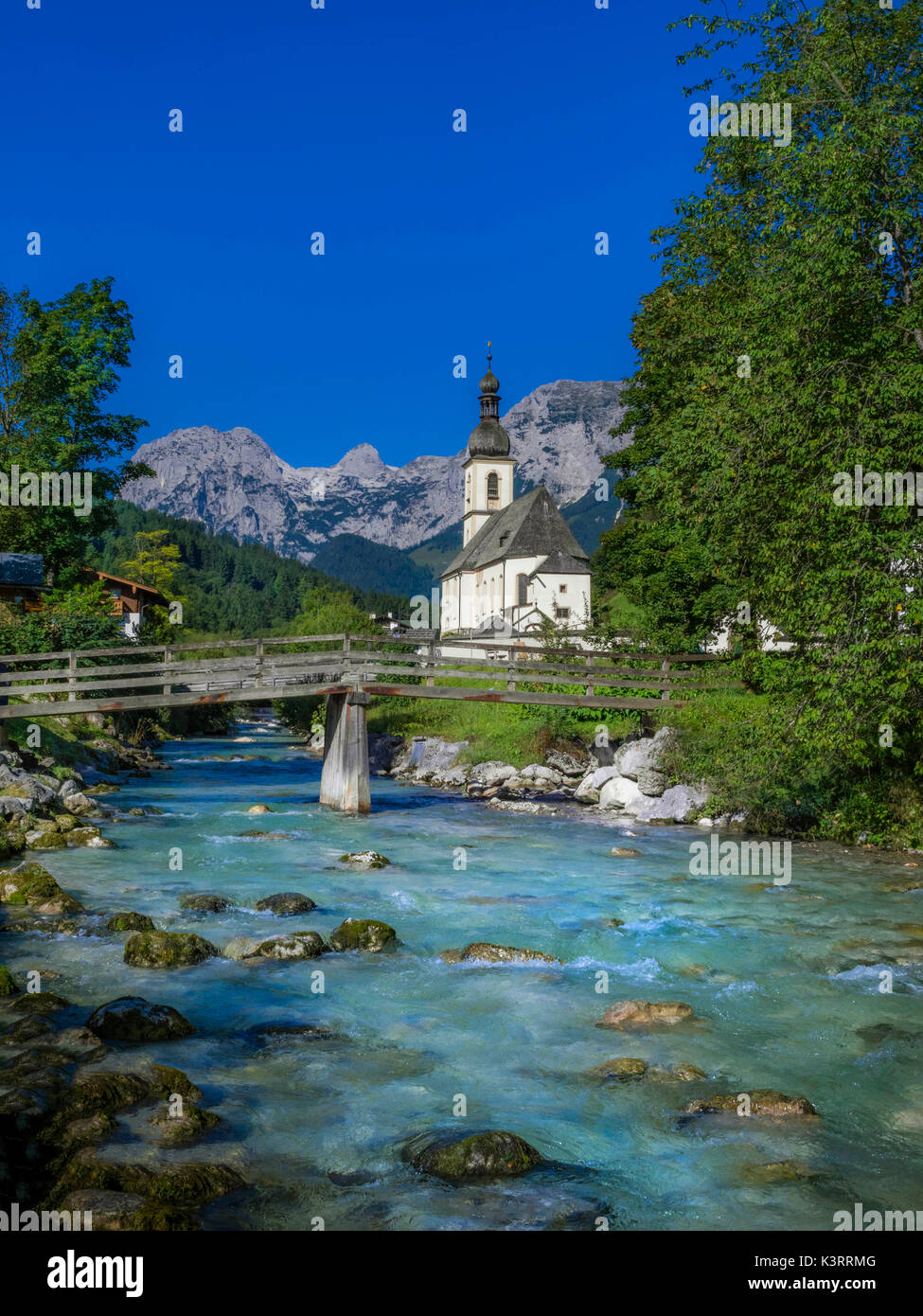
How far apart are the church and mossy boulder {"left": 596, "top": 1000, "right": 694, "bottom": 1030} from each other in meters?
47.4

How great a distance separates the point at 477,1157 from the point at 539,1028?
288cm

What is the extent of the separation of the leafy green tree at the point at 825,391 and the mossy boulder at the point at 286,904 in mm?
7740

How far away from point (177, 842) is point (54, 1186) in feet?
43.5

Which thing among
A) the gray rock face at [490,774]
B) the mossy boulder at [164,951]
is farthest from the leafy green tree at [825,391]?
the gray rock face at [490,774]

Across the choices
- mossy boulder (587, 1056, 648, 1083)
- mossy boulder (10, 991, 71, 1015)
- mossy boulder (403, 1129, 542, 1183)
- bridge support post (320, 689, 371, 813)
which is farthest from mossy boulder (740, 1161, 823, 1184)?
bridge support post (320, 689, 371, 813)

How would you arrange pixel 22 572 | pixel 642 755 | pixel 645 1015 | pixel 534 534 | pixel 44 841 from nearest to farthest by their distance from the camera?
pixel 645 1015 < pixel 44 841 < pixel 642 755 < pixel 22 572 < pixel 534 534

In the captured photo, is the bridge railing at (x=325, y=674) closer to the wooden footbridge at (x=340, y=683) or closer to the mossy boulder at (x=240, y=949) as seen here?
the wooden footbridge at (x=340, y=683)

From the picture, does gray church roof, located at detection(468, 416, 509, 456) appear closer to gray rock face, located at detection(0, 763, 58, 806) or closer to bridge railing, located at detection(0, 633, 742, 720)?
bridge railing, located at detection(0, 633, 742, 720)

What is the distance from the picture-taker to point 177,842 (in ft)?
61.0

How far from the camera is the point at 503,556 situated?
7162cm

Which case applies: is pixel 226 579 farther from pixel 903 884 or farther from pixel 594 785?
pixel 903 884

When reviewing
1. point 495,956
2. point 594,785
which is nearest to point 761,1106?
point 495,956

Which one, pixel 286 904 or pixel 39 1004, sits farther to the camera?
pixel 286 904
